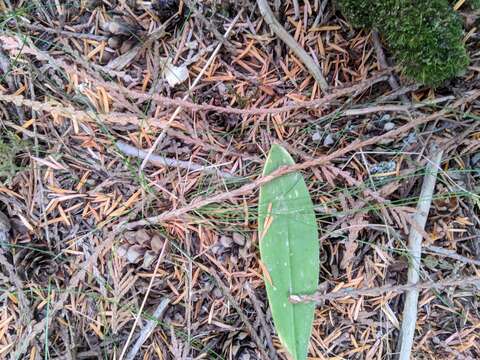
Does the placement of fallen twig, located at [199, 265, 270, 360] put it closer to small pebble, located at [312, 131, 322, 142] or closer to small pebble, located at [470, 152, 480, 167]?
small pebble, located at [312, 131, 322, 142]

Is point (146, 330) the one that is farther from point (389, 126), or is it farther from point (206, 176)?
point (389, 126)

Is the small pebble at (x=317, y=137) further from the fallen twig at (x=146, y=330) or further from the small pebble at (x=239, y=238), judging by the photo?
the fallen twig at (x=146, y=330)

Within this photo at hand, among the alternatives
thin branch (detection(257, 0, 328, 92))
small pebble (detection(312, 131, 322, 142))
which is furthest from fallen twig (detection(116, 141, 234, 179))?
thin branch (detection(257, 0, 328, 92))

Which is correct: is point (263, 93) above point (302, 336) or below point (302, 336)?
above

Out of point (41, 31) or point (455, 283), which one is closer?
point (455, 283)

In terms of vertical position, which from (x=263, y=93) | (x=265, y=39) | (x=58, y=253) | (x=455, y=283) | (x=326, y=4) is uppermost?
(x=326, y=4)

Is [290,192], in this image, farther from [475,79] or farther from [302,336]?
[475,79]

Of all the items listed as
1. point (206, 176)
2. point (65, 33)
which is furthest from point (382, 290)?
point (65, 33)

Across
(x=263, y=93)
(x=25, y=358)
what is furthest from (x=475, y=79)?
(x=25, y=358)
